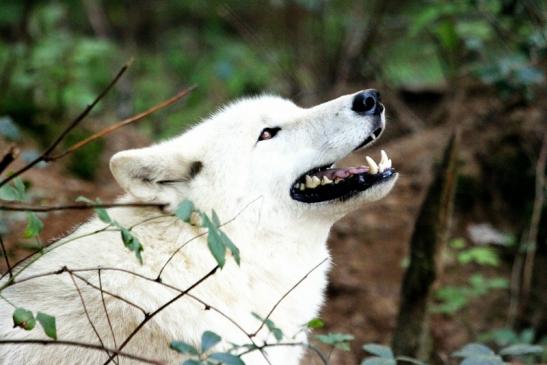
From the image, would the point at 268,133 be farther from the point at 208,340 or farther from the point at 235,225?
the point at 208,340

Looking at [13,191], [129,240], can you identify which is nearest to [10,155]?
[13,191]

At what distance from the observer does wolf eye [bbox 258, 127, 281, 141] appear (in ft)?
12.7

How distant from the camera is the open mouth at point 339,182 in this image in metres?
3.75

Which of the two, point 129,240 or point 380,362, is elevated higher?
point 129,240

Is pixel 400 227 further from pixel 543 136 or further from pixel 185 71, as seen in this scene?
pixel 185 71

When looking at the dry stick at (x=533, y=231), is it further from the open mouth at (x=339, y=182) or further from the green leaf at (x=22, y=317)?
the green leaf at (x=22, y=317)

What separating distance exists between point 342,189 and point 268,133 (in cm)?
48

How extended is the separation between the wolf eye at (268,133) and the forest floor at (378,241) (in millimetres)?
1672

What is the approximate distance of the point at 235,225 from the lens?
367 cm

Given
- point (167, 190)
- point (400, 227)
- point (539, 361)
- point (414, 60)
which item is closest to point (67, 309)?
point (167, 190)

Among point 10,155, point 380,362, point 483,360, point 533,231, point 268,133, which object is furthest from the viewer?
point 533,231

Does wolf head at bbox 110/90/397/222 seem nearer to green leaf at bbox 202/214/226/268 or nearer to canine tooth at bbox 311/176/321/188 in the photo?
canine tooth at bbox 311/176/321/188

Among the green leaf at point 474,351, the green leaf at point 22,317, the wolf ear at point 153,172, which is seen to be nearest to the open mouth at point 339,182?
the wolf ear at point 153,172

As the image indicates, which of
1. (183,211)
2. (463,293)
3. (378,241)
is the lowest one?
(378,241)
